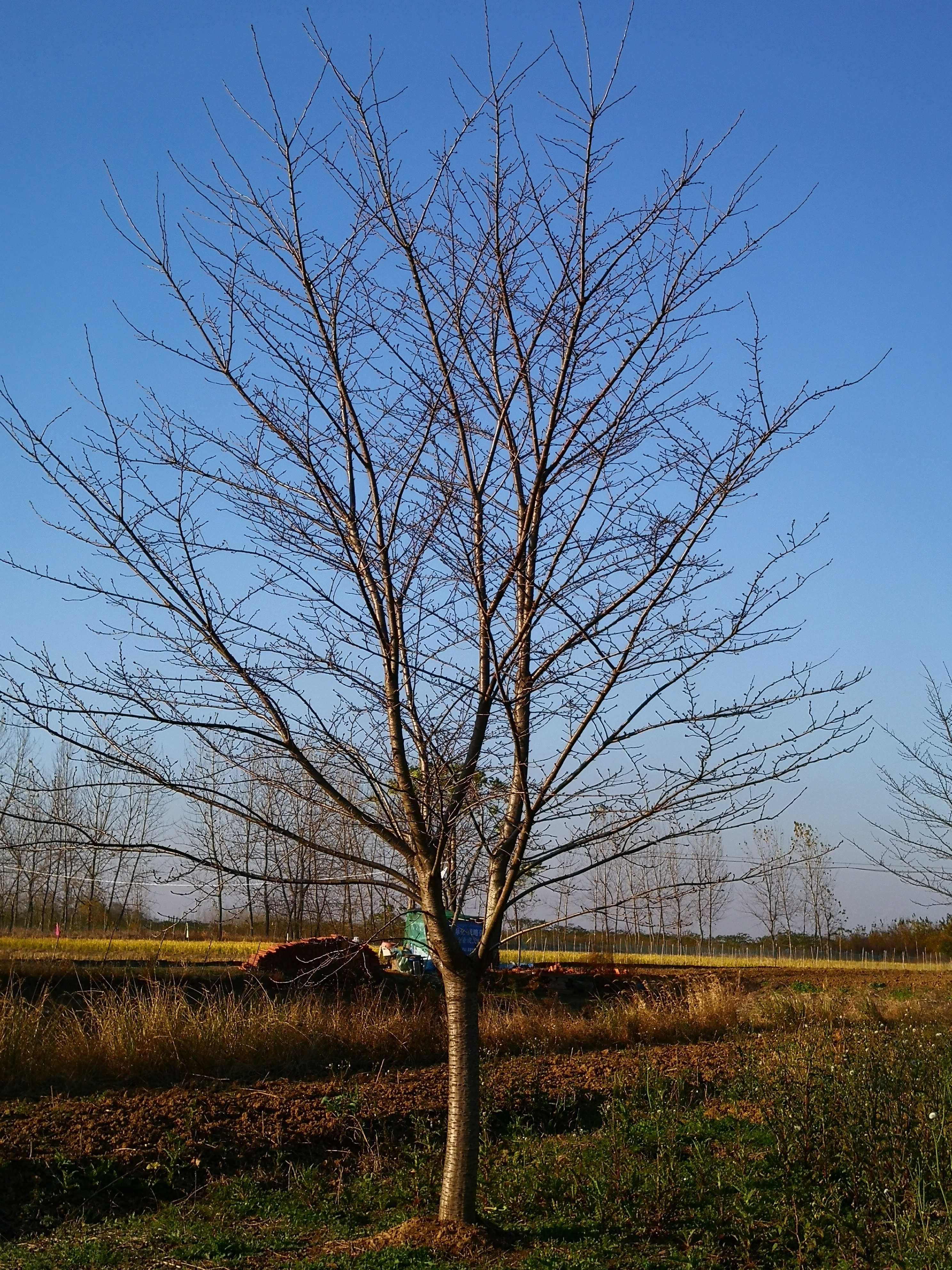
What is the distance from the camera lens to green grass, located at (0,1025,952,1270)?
13.6ft

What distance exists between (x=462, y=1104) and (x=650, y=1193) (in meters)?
1.44

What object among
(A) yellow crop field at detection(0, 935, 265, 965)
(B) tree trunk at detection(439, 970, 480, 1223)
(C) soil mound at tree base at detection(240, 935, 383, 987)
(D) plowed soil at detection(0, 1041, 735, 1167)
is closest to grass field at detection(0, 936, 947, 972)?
(A) yellow crop field at detection(0, 935, 265, 965)

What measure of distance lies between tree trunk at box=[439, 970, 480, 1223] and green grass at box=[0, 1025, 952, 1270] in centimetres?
24

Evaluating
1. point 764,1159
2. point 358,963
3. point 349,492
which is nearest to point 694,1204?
point 764,1159

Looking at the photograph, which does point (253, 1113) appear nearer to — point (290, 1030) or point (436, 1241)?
point (290, 1030)

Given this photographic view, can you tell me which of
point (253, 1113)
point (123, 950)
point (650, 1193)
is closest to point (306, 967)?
point (253, 1113)

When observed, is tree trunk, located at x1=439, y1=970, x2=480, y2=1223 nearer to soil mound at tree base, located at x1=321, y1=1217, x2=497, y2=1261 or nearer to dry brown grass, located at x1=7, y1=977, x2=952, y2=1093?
soil mound at tree base, located at x1=321, y1=1217, x2=497, y2=1261

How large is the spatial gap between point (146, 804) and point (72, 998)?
5488mm

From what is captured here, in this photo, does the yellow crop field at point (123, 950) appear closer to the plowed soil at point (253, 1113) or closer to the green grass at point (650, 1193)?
the plowed soil at point (253, 1113)

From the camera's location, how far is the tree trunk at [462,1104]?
4043 mm

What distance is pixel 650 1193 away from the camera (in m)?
4.84

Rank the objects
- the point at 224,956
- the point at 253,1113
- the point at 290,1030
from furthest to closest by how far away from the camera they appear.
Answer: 1. the point at 224,956
2. the point at 290,1030
3. the point at 253,1113

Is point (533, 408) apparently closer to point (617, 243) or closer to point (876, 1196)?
point (617, 243)

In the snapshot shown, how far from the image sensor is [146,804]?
7.44 m
